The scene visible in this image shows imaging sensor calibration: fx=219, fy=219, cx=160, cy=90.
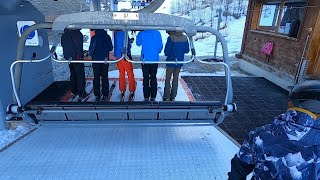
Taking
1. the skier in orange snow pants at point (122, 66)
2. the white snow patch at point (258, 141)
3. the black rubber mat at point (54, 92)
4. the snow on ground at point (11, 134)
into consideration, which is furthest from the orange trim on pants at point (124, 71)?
the white snow patch at point (258, 141)

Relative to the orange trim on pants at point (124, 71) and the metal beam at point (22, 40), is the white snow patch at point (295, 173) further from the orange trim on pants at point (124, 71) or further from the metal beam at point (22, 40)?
the orange trim on pants at point (124, 71)

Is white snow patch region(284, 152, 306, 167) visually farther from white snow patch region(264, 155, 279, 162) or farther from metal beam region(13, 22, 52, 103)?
metal beam region(13, 22, 52, 103)

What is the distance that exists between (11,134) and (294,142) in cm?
399

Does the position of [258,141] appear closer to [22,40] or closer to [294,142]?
[294,142]

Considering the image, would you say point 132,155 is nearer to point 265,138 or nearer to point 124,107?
point 124,107

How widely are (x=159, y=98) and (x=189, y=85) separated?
1.66 m

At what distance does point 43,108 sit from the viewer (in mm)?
2701

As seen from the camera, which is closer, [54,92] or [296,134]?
[296,134]

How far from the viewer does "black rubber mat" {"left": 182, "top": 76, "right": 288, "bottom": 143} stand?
13.8 feet

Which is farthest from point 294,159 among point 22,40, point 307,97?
point 22,40

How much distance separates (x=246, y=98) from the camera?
5.54 m

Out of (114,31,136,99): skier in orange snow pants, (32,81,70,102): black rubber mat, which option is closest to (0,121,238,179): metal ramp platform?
(32,81,70,102): black rubber mat

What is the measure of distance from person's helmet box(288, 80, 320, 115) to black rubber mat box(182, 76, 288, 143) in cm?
256

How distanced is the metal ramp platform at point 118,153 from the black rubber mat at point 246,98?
2.54 feet
